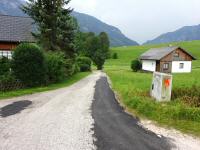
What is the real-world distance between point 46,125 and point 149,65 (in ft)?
188

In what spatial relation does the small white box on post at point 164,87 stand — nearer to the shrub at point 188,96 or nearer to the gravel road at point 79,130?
the shrub at point 188,96

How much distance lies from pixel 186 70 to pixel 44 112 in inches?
2131

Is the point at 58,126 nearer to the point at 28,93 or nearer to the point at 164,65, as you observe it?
the point at 28,93

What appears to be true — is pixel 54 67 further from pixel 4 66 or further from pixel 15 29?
pixel 15 29

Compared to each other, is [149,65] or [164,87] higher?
[149,65]

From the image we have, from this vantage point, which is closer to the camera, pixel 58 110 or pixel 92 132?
pixel 92 132

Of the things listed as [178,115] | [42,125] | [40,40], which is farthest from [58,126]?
[40,40]

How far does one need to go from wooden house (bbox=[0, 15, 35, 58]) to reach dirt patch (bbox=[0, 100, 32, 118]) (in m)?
15.3

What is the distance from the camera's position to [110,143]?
8.80 metres

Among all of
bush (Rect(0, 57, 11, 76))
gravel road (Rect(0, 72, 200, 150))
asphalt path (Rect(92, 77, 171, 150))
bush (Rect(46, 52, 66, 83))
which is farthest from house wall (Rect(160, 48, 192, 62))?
asphalt path (Rect(92, 77, 171, 150))

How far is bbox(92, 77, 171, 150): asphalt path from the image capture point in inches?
338

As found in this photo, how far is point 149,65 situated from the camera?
66438mm

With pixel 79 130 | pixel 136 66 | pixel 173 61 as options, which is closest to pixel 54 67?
pixel 79 130

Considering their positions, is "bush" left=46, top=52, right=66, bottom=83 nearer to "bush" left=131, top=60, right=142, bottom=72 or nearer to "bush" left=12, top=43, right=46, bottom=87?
"bush" left=12, top=43, right=46, bottom=87
